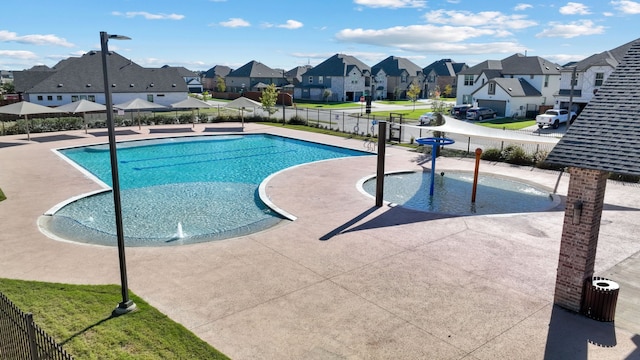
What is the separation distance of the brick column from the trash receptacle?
0.13 m

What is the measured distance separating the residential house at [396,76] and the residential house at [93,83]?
47122 millimetres

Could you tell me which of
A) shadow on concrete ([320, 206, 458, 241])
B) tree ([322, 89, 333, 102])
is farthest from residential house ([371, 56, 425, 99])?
shadow on concrete ([320, 206, 458, 241])

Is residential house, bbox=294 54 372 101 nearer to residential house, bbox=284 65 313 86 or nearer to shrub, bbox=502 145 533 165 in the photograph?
residential house, bbox=284 65 313 86

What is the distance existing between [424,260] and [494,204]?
765cm

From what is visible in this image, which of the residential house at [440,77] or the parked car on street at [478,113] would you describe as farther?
the residential house at [440,77]

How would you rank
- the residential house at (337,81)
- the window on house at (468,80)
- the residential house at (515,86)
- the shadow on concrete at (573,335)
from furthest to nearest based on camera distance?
the residential house at (337,81)
the window on house at (468,80)
the residential house at (515,86)
the shadow on concrete at (573,335)

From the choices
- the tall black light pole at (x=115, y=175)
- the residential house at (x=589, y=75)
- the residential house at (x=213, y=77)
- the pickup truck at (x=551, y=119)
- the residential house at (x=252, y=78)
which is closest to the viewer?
the tall black light pole at (x=115, y=175)

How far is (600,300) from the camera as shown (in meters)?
9.10

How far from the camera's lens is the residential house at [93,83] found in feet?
178

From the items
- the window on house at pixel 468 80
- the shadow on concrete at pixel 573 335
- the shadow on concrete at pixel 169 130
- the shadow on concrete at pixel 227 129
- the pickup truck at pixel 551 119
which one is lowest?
the shadow on concrete at pixel 573 335

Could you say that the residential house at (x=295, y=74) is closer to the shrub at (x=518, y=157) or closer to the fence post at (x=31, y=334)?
the shrub at (x=518, y=157)

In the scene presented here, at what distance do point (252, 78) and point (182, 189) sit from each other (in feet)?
261

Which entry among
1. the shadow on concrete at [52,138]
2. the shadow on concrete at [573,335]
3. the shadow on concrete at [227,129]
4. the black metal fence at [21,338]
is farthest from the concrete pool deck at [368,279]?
the shadow on concrete at [227,129]

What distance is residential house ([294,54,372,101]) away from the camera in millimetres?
83062
